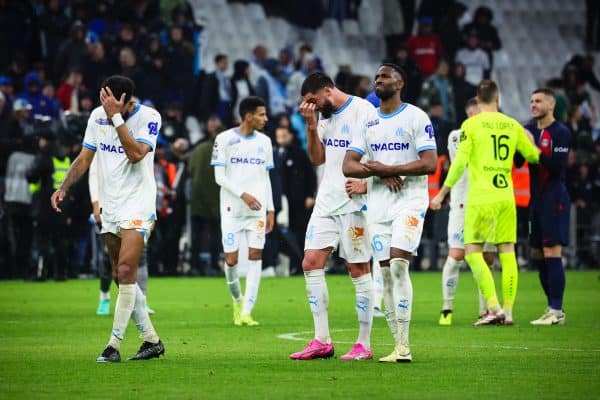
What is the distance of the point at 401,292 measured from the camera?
11.7 metres

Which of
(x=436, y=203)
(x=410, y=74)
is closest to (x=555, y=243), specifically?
(x=436, y=203)

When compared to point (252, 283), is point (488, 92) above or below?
above

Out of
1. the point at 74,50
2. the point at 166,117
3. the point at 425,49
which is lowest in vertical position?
the point at 166,117

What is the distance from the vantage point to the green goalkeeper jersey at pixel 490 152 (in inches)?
614

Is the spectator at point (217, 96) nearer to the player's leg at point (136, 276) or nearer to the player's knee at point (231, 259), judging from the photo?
the player's knee at point (231, 259)

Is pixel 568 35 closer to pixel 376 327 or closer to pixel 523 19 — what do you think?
pixel 523 19

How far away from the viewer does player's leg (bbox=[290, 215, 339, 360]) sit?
12.4 metres

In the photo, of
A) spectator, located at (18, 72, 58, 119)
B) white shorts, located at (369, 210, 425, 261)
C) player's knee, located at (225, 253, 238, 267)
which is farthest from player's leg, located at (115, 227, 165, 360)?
spectator, located at (18, 72, 58, 119)

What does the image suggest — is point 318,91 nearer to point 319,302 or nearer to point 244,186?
point 319,302

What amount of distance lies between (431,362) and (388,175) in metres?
1.61

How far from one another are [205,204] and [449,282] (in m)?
9.70

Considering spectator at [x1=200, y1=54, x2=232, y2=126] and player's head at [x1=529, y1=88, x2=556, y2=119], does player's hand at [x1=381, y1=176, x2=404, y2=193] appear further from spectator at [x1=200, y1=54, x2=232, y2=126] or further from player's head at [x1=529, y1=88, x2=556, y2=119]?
spectator at [x1=200, y1=54, x2=232, y2=126]

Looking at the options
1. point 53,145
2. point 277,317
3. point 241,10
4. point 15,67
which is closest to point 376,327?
point 277,317

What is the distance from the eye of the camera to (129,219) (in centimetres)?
1205
